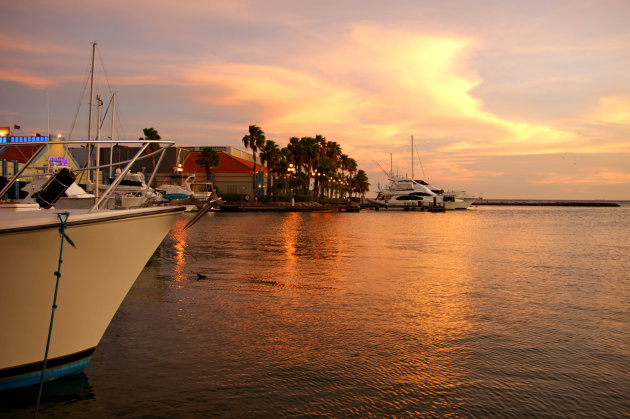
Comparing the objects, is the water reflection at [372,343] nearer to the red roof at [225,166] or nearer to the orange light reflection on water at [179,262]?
the orange light reflection on water at [179,262]

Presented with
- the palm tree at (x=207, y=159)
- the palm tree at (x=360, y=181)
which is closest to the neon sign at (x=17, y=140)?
the palm tree at (x=207, y=159)

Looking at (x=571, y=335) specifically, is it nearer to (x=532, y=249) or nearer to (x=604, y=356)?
(x=604, y=356)

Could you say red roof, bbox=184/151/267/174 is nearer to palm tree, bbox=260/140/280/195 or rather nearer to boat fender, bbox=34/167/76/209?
palm tree, bbox=260/140/280/195

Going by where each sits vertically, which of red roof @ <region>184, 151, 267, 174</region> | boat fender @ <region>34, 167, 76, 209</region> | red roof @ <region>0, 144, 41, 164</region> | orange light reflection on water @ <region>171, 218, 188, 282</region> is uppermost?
red roof @ <region>184, 151, 267, 174</region>

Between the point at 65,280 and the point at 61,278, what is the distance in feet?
0.22

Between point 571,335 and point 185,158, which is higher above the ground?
point 185,158

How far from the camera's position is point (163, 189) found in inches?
2446

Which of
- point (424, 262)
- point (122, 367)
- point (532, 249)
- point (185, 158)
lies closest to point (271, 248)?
point (424, 262)

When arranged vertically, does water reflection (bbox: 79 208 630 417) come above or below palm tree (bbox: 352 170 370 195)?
below

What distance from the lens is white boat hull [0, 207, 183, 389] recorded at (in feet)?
16.0

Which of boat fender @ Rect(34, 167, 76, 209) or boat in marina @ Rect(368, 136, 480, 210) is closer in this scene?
boat fender @ Rect(34, 167, 76, 209)

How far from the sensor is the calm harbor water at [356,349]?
5477mm

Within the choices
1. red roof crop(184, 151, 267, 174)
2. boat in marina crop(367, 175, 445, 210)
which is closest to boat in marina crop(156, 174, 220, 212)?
red roof crop(184, 151, 267, 174)

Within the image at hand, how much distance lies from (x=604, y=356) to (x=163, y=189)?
59679 mm
